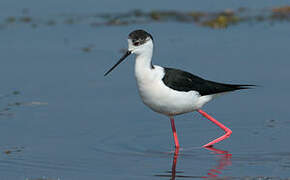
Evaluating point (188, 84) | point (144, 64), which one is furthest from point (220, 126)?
point (144, 64)

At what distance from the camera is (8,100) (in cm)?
777

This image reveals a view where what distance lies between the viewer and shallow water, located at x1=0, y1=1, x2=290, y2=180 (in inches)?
233

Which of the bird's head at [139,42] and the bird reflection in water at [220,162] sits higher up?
the bird's head at [139,42]

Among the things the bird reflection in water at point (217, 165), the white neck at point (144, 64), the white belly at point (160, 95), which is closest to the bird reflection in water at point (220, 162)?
the bird reflection in water at point (217, 165)

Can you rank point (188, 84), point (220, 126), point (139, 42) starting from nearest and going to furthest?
point (139, 42) < point (188, 84) < point (220, 126)

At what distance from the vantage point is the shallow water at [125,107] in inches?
233

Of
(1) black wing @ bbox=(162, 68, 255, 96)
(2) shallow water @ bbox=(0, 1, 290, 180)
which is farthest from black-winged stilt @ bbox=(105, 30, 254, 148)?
(2) shallow water @ bbox=(0, 1, 290, 180)

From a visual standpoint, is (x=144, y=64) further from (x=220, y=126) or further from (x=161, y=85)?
(x=220, y=126)

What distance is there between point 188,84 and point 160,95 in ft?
1.29

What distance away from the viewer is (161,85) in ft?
20.6

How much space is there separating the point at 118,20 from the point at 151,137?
4.89m

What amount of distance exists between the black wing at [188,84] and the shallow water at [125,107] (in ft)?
1.67

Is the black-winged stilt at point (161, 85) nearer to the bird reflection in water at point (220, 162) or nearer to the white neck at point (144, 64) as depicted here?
the white neck at point (144, 64)

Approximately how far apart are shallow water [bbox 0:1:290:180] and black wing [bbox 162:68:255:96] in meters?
0.51
